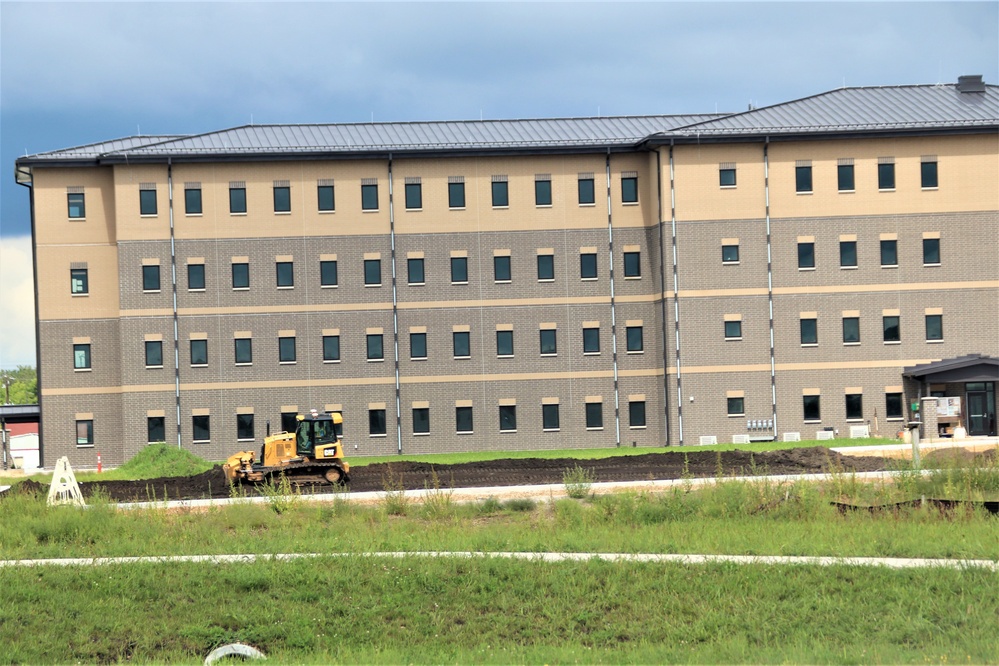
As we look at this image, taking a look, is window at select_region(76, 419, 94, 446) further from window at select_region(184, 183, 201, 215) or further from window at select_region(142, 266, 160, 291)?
window at select_region(184, 183, 201, 215)

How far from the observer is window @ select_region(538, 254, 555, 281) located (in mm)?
52438

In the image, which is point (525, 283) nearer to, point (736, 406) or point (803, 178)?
point (736, 406)

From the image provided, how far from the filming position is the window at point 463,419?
52.0 m

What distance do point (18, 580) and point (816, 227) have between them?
40.8m

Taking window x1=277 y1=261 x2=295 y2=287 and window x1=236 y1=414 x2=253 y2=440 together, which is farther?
window x1=277 y1=261 x2=295 y2=287

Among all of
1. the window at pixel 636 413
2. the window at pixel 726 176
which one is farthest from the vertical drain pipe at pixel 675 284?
the window at pixel 636 413

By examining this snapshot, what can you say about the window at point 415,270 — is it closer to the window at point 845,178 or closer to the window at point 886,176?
the window at point 845,178

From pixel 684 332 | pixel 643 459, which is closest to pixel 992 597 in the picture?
pixel 643 459

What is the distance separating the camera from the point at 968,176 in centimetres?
5078

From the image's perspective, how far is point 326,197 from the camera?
5200cm

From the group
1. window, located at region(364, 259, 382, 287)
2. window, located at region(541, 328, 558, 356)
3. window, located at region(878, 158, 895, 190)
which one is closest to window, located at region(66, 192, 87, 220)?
window, located at region(364, 259, 382, 287)

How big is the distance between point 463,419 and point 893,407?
18988 millimetres

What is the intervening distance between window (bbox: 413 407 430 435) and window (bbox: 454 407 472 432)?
50.6 inches

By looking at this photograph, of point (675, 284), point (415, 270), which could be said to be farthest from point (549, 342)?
point (415, 270)
